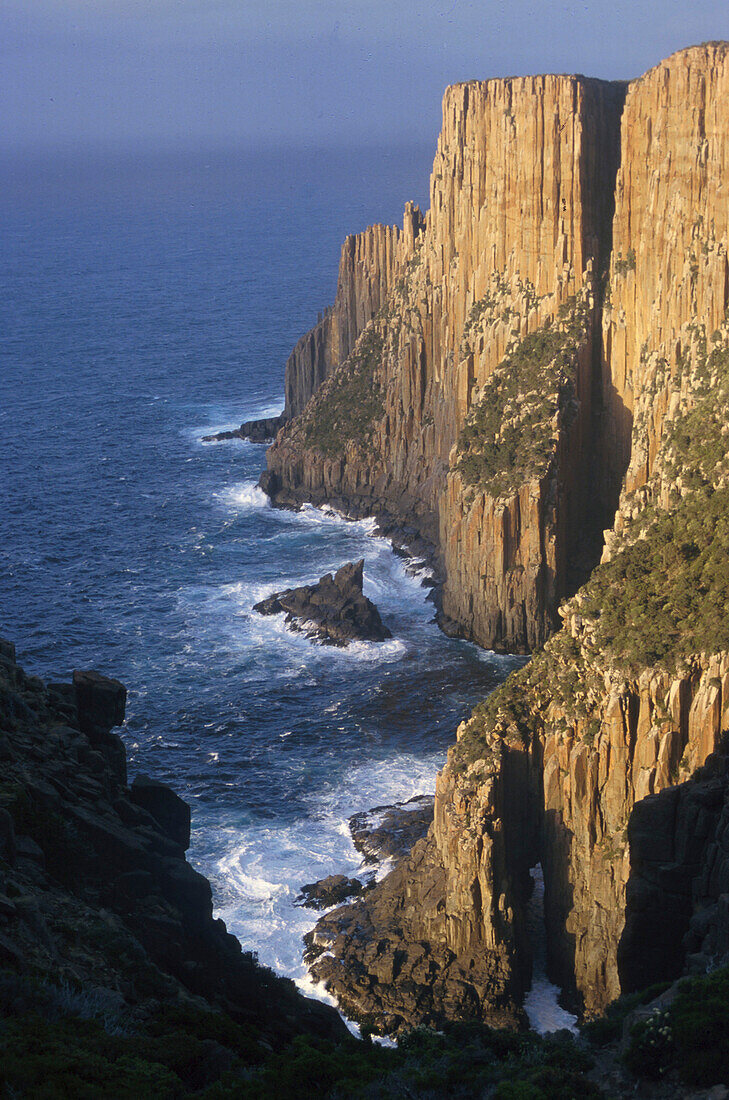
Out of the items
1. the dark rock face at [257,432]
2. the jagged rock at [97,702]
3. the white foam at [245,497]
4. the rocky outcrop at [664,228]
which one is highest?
the rocky outcrop at [664,228]

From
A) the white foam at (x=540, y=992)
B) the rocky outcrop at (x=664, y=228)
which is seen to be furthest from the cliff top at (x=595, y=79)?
the white foam at (x=540, y=992)

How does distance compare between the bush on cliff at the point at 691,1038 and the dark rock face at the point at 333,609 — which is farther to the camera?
the dark rock face at the point at 333,609

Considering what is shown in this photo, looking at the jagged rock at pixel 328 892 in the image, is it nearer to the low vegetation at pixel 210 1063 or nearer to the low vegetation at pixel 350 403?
the low vegetation at pixel 210 1063

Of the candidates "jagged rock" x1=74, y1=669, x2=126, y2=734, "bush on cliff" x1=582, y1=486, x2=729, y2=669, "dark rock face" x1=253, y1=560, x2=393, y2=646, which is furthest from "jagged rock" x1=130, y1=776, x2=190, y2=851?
"dark rock face" x1=253, y1=560, x2=393, y2=646

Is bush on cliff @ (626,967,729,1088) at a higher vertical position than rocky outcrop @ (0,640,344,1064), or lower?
lower

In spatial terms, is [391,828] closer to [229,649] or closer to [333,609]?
[229,649]

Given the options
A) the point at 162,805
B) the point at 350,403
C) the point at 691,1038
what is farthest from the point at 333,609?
the point at 691,1038

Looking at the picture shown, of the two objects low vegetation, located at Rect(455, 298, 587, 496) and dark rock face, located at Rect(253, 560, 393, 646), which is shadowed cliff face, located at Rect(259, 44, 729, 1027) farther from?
dark rock face, located at Rect(253, 560, 393, 646)
